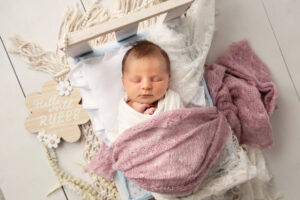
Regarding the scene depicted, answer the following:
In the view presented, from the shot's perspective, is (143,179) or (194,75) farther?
(194,75)

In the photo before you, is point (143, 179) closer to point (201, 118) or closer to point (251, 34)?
point (201, 118)

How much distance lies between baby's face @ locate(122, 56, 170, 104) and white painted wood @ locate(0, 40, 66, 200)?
57 centimetres

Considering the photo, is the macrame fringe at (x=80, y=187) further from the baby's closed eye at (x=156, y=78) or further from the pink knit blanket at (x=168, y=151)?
the baby's closed eye at (x=156, y=78)

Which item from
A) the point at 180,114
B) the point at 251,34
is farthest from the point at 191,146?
the point at 251,34

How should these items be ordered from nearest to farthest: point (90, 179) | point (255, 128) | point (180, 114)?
point (180, 114) → point (255, 128) → point (90, 179)

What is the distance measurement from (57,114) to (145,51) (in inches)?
20.7

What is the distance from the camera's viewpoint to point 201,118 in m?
0.97

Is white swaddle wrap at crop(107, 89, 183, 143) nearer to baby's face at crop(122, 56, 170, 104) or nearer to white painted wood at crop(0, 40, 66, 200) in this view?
baby's face at crop(122, 56, 170, 104)

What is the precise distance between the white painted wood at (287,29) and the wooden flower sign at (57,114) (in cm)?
94

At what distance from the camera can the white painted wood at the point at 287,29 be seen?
51.1 inches

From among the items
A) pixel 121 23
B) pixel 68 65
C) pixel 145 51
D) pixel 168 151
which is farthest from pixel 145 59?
pixel 68 65

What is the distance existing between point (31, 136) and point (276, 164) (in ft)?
3.59

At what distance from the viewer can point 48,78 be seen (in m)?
1.25

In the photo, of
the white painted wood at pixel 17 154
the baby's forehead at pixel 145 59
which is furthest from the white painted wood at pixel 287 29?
the white painted wood at pixel 17 154
